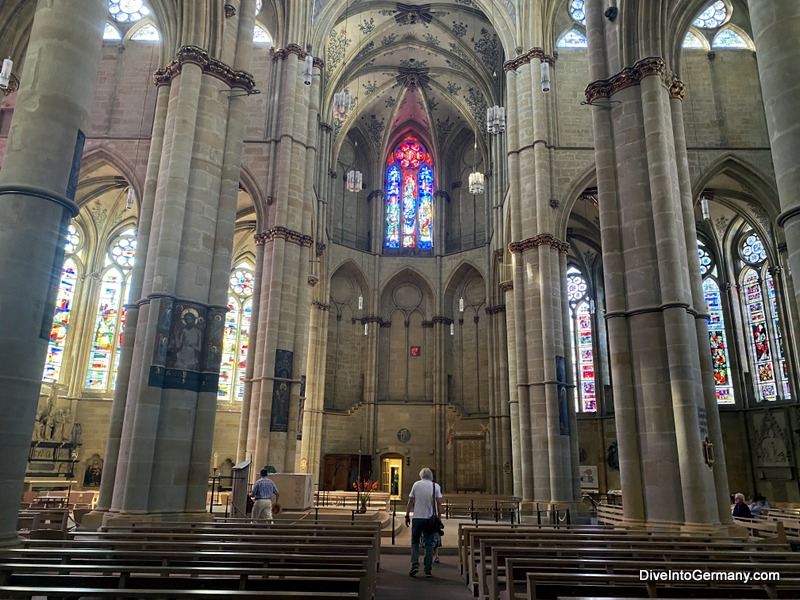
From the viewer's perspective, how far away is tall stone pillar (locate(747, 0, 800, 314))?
23.5ft

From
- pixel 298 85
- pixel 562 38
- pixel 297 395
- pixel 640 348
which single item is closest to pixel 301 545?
pixel 640 348

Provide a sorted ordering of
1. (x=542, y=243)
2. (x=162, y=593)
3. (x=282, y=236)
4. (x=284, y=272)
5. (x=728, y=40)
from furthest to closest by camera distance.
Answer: (x=728, y=40), (x=542, y=243), (x=282, y=236), (x=284, y=272), (x=162, y=593)

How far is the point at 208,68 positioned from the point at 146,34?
13.2 metres

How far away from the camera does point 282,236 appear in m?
21.9

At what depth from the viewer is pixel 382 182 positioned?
127 ft

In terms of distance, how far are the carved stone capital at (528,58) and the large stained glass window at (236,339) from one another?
17.8 m

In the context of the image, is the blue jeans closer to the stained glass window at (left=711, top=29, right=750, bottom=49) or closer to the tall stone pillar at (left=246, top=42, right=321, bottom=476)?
the tall stone pillar at (left=246, top=42, right=321, bottom=476)

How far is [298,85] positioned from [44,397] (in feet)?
60.3

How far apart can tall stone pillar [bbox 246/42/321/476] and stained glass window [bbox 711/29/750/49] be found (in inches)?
654

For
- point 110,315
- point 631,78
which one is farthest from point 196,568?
point 110,315

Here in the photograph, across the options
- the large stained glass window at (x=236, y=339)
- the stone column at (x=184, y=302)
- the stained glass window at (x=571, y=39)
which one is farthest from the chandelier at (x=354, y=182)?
the stone column at (x=184, y=302)

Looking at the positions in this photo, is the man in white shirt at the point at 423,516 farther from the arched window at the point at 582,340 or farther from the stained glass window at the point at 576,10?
the arched window at the point at 582,340

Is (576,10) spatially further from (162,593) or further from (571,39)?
(162,593)

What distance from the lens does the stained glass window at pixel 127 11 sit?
24.1 m
